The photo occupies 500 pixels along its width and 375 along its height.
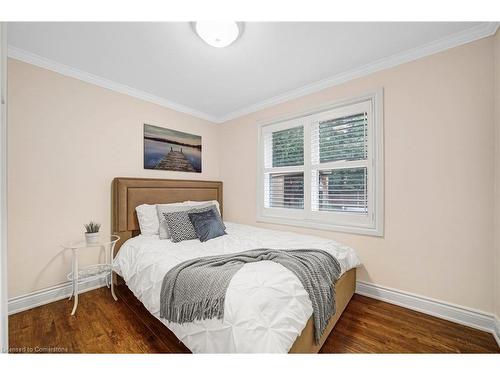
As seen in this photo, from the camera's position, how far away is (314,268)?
1480mm

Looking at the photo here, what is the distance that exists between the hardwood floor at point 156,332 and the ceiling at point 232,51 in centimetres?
235

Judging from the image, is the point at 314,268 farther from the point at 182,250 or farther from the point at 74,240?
the point at 74,240

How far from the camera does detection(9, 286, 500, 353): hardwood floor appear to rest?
1.44 metres

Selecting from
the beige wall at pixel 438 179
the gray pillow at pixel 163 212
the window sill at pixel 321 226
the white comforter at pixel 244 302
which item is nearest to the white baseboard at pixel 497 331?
the beige wall at pixel 438 179

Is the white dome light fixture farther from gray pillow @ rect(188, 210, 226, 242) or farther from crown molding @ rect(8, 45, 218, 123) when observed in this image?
gray pillow @ rect(188, 210, 226, 242)

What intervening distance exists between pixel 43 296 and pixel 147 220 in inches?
44.4

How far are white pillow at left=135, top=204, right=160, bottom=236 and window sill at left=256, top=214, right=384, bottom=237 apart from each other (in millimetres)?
1442

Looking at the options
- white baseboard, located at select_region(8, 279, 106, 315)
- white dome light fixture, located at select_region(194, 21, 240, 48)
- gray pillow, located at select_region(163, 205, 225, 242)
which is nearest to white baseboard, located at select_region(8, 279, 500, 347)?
white baseboard, located at select_region(8, 279, 106, 315)

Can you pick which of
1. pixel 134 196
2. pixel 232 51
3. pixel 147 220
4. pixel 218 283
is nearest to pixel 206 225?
pixel 147 220

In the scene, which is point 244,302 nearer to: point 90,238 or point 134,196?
point 90,238

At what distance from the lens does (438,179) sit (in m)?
1.81

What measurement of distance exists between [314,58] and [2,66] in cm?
220

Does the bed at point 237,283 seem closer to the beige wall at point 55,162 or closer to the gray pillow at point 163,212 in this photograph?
the gray pillow at point 163,212

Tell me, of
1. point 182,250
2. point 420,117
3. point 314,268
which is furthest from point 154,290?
point 420,117
